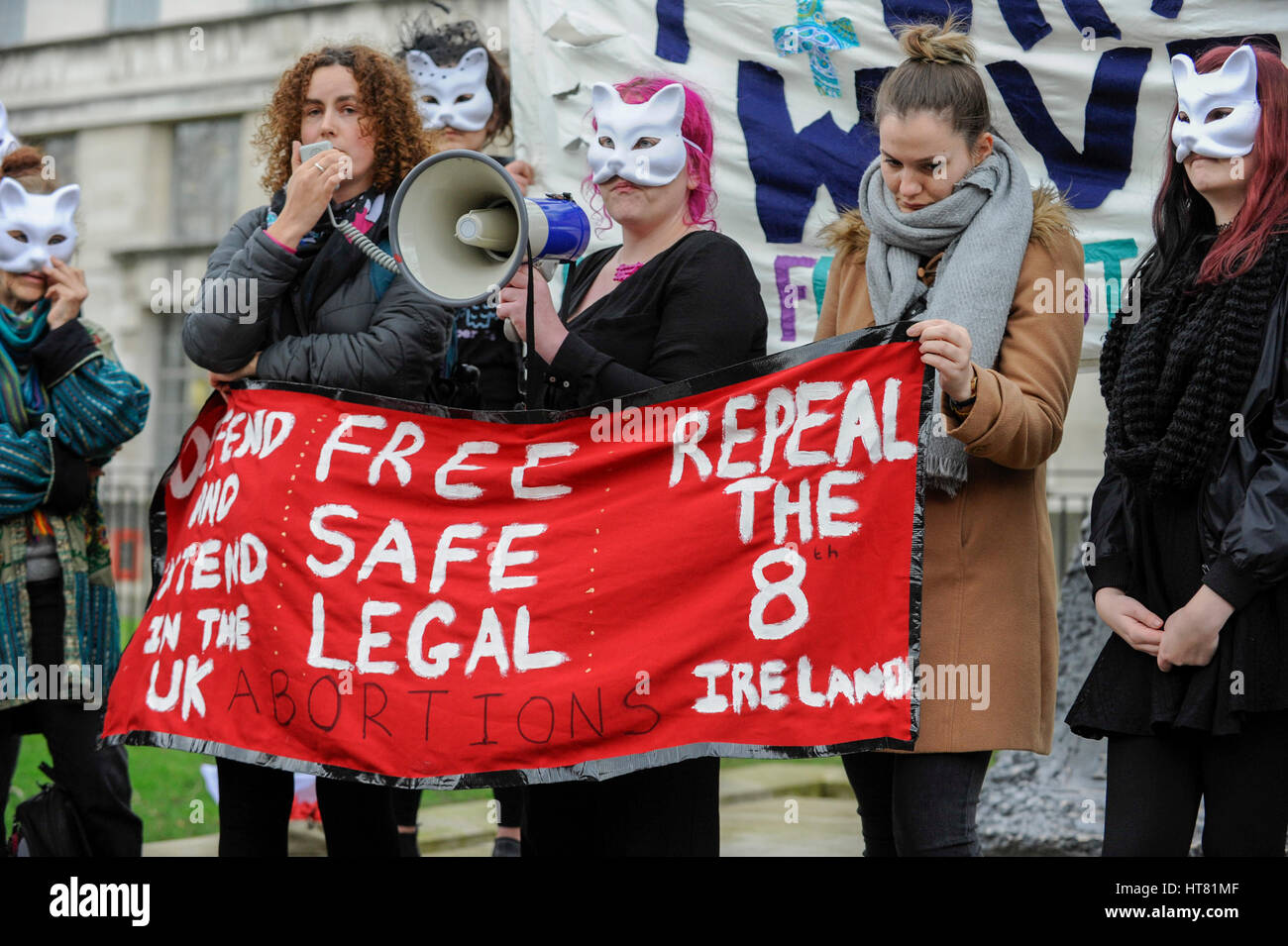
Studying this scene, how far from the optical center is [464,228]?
11.9 ft

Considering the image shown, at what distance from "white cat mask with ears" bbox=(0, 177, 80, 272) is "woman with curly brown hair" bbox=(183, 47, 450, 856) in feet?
2.77

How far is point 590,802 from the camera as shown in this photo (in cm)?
362

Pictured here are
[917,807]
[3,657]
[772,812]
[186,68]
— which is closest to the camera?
[917,807]

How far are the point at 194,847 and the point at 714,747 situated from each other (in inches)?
133

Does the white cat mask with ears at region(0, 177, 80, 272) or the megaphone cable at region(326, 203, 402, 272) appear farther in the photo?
the white cat mask with ears at region(0, 177, 80, 272)

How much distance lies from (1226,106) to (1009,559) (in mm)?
1039

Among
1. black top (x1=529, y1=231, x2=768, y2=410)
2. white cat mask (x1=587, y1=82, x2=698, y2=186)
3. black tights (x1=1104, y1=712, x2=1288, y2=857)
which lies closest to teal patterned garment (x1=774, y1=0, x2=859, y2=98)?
white cat mask (x1=587, y1=82, x2=698, y2=186)

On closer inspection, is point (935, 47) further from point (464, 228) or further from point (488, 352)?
point (488, 352)

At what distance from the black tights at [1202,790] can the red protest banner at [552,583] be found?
1.48 feet

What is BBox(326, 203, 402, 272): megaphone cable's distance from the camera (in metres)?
3.76

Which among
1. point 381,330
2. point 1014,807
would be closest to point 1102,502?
point 381,330

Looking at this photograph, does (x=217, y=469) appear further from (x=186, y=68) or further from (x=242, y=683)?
(x=186, y=68)

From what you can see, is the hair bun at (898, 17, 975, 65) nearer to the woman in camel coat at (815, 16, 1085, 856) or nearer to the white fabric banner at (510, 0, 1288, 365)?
the woman in camel coat at (815, 16, 1085, 856)

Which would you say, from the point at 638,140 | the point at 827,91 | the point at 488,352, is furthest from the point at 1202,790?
the point at 827,91
